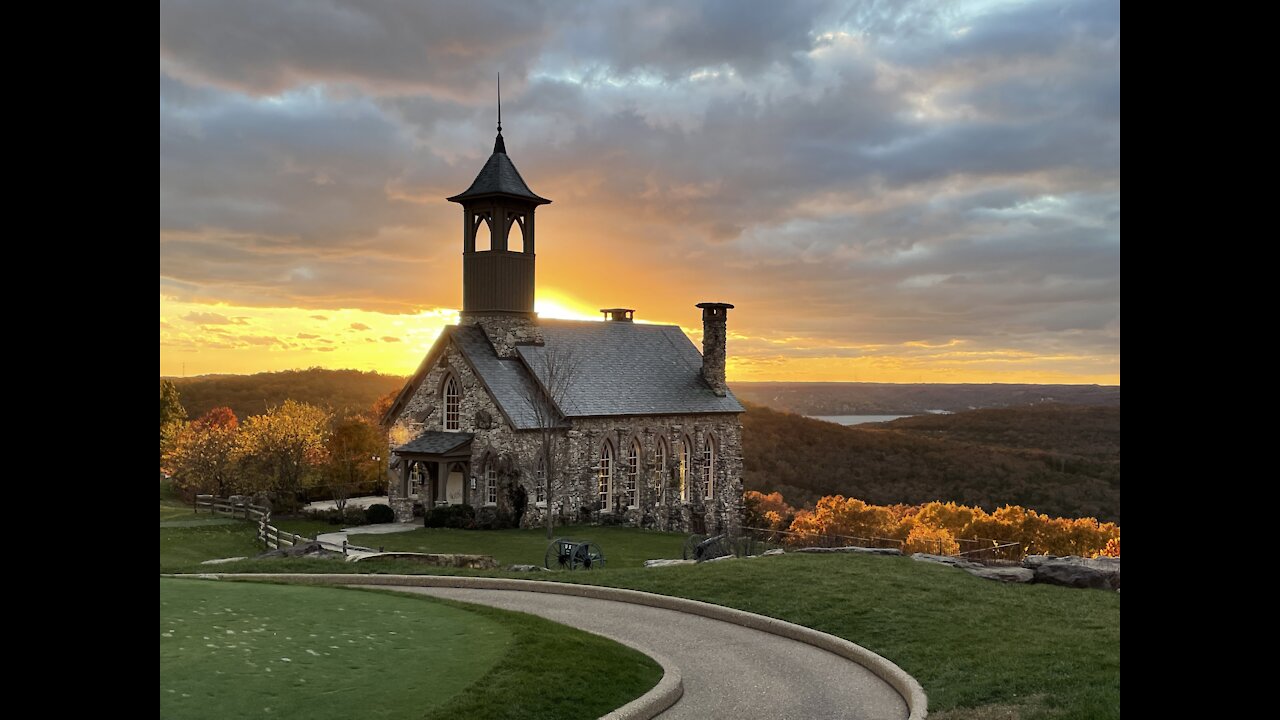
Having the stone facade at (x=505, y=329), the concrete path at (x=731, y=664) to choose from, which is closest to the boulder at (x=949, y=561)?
the concrete path at (x=731, y=664)

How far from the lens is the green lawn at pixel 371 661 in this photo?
32.1 ft

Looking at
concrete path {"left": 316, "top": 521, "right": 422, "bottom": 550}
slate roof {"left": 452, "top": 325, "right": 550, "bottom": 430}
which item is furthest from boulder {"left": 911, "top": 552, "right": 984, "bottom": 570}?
concrete path {"left": 316, "top": 521, "right": 422, "bottom": 550}

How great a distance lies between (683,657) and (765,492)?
38.9 meters

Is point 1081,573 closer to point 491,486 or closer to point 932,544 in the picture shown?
→ point 932,544

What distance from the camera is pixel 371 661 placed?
11.4 metres

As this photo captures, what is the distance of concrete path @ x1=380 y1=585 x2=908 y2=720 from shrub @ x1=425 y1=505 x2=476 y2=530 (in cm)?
1658

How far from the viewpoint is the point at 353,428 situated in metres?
42.4

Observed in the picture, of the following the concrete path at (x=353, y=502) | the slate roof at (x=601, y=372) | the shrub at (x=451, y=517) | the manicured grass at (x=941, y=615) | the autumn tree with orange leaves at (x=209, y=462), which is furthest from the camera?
the autumn tree with orange leaves at (x=209, y=462)

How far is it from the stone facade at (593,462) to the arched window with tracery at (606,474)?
97 millimetres

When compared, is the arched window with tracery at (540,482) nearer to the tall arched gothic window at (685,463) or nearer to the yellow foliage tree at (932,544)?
the tall arched gothic window at (685,463)
